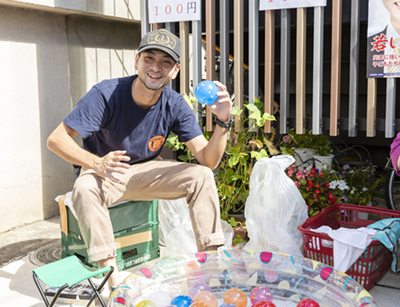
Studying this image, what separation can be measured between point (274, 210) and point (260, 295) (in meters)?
0.82

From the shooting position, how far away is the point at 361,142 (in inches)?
191

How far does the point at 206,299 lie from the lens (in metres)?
2.11

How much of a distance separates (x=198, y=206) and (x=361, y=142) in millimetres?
2916

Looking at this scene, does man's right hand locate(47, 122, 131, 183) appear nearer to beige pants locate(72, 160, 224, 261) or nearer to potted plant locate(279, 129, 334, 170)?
beige pants locate(72, 160, 224, 261)

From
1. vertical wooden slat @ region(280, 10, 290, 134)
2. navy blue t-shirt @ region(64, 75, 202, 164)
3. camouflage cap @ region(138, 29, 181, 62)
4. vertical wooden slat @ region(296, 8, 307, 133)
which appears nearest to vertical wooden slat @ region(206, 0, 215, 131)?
vertical wooden slat @ region(280, 10, 290, 134)

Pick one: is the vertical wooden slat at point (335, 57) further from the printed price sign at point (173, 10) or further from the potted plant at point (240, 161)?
the printed price sign at point (173, 10)

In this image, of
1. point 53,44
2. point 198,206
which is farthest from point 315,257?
point 53,44

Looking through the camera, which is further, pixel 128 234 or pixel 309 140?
pixel 309 140

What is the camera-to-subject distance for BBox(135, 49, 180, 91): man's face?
2580 mm

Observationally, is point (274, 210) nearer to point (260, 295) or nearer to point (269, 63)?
point (260, 295)

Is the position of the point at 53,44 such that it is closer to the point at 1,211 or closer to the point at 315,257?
the point at 1,211

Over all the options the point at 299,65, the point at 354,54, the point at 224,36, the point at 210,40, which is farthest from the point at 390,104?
the point at 210,40

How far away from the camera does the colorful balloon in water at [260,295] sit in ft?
7.20

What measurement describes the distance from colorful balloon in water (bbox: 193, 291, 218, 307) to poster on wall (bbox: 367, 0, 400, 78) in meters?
1.89
